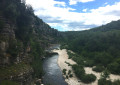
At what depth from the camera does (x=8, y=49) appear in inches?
1155

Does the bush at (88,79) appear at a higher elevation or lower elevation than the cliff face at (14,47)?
lower

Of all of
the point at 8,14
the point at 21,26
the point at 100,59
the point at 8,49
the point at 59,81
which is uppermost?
the point at 8,14

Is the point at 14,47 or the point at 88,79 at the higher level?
the point at 14,47

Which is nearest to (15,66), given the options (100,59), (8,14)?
(8,14)

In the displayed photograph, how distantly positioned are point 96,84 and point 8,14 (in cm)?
3037

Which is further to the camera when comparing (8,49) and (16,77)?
(8,49)

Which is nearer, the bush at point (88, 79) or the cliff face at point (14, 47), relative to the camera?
the cliff face at point (14, 47)

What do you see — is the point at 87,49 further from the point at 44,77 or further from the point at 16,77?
the point at 16,77

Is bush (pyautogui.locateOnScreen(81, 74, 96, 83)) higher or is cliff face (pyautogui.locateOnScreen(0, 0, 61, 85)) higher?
cliff face (pyautogui.locateOnScreen(0, 0, 61, 85))

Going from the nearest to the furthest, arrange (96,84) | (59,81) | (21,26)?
(96,84), (59,81), (21,26)

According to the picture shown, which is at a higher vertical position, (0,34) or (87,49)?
(0,34)

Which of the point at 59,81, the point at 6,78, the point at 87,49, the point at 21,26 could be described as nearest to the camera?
the point at 6,78

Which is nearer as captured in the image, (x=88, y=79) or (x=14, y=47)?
(x=14, y=47)

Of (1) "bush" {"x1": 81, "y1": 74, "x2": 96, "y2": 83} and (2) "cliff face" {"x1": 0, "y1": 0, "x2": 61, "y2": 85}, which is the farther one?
(1) "bush" {"x1": 81, "y1": 74, "x2": 96, "y2": 83}
